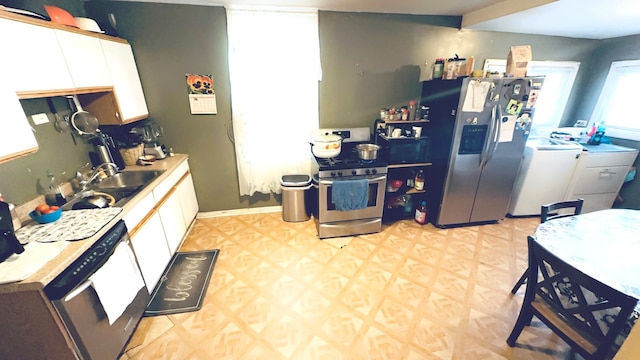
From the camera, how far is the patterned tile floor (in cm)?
161

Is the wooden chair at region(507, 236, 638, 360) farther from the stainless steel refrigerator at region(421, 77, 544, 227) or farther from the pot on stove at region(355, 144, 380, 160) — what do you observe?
the pot on stove at region(355, 144, 380, 160)

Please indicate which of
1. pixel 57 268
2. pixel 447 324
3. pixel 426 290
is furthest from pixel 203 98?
pixel 447 324

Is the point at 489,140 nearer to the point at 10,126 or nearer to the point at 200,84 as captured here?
the point at 200,84

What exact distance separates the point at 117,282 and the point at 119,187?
0.95m

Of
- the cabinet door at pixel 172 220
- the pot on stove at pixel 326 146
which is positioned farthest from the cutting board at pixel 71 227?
the pot on stove at pixel 326 146

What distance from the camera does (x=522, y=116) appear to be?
251 centimetres

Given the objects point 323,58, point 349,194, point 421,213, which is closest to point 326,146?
point 349,194

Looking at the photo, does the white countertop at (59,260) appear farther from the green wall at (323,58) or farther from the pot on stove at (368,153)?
the pot on stove at (368,153)

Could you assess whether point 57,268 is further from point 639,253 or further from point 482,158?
point 482,158

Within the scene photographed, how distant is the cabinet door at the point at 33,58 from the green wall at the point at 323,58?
1.04 meters

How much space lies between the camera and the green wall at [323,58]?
241 centimetres

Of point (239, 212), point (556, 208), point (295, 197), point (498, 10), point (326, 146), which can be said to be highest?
point (498, 10)

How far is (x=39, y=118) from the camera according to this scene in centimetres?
172

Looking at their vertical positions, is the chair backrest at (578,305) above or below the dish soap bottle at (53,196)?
below
